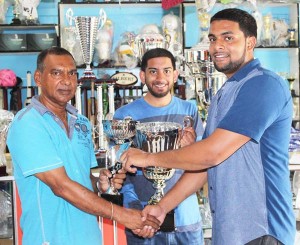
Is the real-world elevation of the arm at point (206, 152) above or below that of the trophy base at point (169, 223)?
above

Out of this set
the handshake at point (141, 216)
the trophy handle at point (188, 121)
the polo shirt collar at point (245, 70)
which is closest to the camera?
the polo shirt collar at point (245, 70)

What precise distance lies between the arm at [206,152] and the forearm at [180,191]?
0.39 metres

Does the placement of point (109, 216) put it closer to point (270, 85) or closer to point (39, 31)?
point (270, 85)

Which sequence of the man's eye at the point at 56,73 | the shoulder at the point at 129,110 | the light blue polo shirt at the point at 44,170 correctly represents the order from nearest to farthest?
the light blue polo shirt at the point at 44,170
the man's eye at the point at 56,73
the shoulder at the point at 129,110

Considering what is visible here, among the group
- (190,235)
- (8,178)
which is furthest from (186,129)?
(8,178)

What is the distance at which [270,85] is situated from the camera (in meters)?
1.72

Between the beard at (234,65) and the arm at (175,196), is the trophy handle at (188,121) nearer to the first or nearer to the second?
the arm at (175,196)

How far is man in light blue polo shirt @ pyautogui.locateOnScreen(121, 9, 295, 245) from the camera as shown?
1.72 meters

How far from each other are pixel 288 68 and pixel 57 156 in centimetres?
455

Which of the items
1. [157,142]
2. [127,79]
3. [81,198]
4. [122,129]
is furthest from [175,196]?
[127,79]

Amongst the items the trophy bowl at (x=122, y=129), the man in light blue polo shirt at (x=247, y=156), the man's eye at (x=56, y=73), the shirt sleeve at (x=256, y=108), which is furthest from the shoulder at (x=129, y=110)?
the shirt sleeve at (x=256, y=108)

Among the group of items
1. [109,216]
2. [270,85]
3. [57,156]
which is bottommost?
[109,216]

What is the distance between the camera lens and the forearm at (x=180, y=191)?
2.33 meters

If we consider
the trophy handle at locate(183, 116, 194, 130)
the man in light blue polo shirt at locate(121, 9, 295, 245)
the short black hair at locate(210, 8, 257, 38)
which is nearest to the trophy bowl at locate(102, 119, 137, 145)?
the trophy handle at locate(183, 116, 194, 130)
